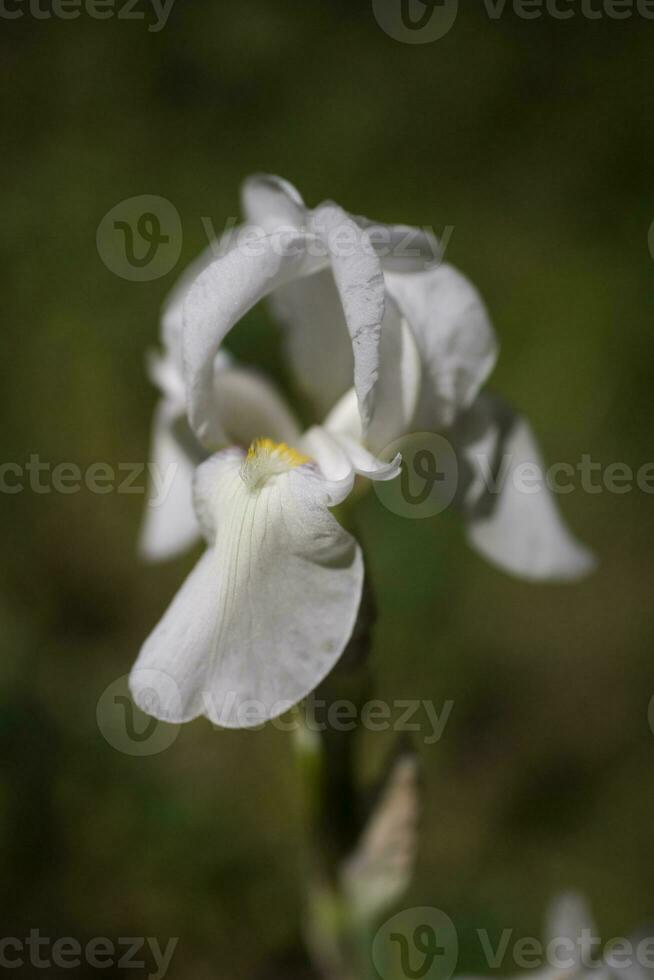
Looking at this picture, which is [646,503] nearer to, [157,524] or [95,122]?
[157,524]

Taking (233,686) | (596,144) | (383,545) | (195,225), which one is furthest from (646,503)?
(233,686)

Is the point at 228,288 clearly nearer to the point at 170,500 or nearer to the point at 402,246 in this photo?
the point at 402,246

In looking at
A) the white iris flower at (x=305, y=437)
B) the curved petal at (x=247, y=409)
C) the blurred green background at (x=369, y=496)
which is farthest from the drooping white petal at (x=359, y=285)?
the blurred green background at (x=369, y=496)

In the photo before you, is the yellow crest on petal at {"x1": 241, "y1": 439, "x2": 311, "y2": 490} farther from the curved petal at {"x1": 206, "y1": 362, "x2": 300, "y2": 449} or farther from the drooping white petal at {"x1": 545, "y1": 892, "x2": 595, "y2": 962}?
the drooping white petal at {"x1": 545, "y1": 892, "x2": 595, "y2": 962}

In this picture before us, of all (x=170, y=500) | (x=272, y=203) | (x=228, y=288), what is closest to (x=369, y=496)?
(x=170, y=500)

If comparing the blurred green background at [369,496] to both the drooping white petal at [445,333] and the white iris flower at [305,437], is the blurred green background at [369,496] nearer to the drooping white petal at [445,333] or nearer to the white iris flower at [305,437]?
the white iris flower at [305,437]

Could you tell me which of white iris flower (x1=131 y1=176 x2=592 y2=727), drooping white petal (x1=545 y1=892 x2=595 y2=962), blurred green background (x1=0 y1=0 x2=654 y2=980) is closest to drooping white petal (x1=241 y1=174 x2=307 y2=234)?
white iris flower (x1=131 y1=176 x2=592 y2=727)
